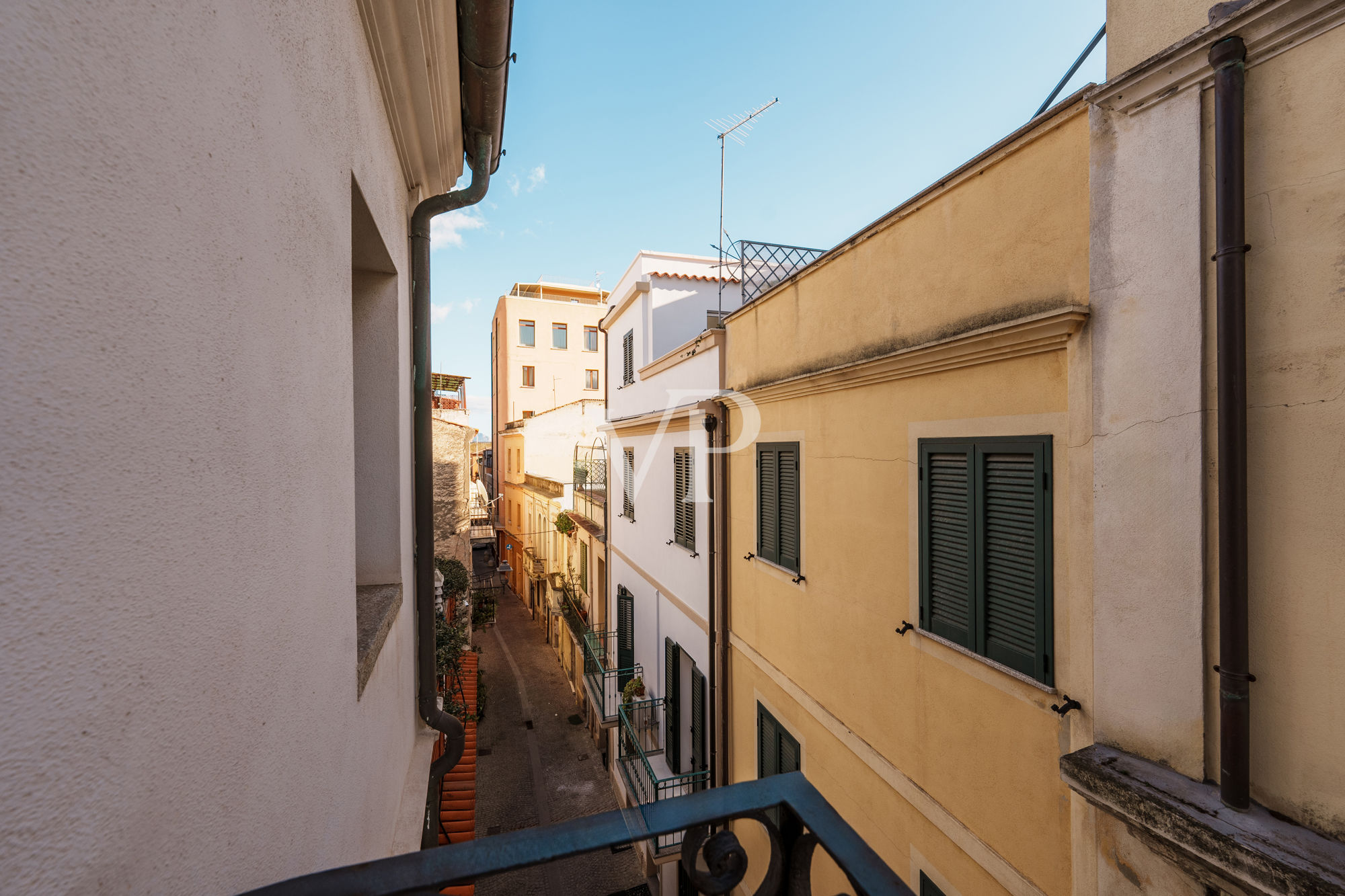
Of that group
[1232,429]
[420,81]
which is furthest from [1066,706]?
[420,81]

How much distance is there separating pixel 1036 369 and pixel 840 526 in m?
2.48

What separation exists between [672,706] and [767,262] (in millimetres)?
7607

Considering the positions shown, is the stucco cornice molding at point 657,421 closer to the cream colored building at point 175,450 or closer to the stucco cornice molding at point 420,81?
the stucco cornice molding at point 420,81

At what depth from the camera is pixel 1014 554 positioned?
13.1 ft

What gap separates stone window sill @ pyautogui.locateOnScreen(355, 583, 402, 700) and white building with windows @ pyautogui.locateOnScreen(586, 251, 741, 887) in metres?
6.12

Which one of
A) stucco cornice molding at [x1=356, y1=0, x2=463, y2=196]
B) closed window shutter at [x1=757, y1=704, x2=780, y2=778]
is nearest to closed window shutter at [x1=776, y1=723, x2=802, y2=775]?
closed window shutter at [x1=757, y1=704, x2=780, y2=778]

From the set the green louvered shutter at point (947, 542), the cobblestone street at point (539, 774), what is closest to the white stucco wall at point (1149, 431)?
the green louvered shutter at point (947, 542)

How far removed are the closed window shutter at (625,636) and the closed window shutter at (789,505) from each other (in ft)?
23.5

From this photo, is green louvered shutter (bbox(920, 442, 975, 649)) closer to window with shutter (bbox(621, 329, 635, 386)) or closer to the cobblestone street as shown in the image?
the cobblestone street

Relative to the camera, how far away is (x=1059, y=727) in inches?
143

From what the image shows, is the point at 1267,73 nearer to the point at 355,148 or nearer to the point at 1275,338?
the point at 1275,338

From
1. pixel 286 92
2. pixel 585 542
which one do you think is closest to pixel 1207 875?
pixel 286 92

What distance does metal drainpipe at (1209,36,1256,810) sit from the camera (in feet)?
8.91

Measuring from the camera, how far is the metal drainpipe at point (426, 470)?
383 centimetres
